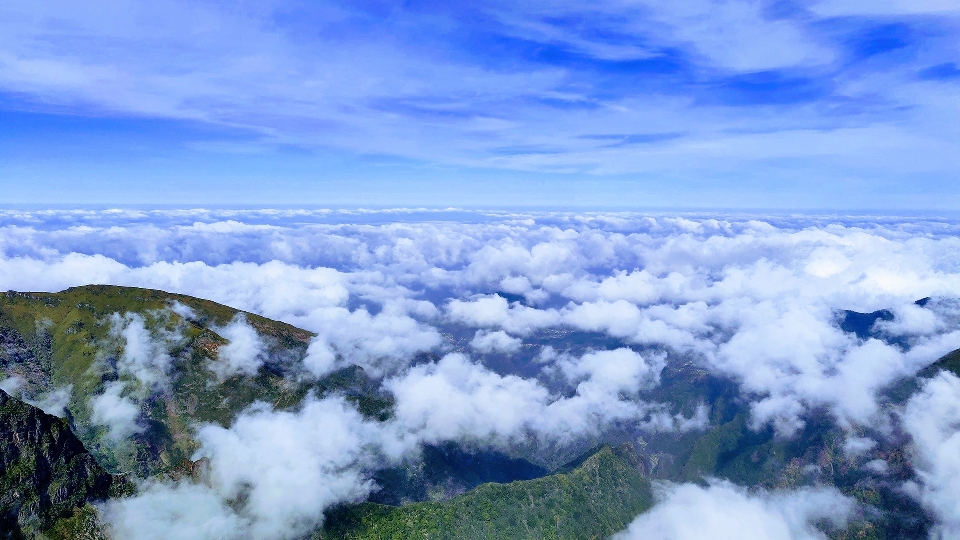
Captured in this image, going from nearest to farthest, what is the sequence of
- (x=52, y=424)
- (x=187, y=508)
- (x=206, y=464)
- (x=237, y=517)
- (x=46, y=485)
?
(x=46, y=485) < (x=52, y=424) < (x=187, y=508) < (x=237, y=517) < (x=206, y=464)

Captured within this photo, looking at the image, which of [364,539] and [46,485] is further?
[364,539]

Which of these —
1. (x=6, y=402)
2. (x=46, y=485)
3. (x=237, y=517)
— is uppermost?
(x=6, y=402)

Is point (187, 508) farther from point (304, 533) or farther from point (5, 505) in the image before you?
point (5, 505)

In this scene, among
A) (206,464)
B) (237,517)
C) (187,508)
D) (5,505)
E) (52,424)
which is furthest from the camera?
(206,464)

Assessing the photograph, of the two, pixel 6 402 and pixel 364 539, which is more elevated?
pixel 6 402

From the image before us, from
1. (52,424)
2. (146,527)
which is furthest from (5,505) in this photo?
(146,527)

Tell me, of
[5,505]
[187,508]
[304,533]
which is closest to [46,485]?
[5,505]
